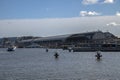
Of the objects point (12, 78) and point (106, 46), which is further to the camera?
point (106, 46)

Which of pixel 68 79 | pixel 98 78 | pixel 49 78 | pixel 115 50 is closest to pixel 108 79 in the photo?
pixel 98 78

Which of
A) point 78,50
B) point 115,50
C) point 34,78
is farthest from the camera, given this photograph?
point 78,50

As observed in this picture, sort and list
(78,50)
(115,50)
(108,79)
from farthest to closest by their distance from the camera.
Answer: (78,50), (115,50), (108,79)

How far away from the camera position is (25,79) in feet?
124

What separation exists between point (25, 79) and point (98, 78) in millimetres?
7884

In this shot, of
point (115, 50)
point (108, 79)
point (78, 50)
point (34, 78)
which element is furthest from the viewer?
point (78, 50)

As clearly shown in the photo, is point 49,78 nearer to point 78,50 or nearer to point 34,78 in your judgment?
point 34,78

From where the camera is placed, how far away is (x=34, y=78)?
38.8m

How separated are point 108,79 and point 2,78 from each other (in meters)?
11.9

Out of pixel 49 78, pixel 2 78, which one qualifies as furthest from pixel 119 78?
pixel 2 78

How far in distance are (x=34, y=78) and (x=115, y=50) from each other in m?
101

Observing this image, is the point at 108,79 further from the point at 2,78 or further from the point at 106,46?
the point at 106,46

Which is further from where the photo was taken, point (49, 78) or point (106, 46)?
point (106, 46)

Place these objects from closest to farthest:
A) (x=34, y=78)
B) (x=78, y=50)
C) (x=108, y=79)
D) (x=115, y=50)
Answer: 1. (x=108, y=79)
2. (x=34, y=78)
3. (x=115, y=50)
4. (x=78, y=50)
